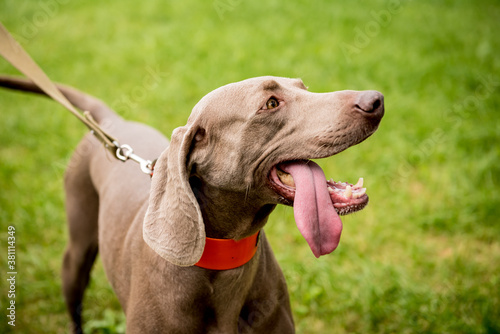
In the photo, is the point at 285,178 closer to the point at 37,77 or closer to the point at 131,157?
the point at 131,157

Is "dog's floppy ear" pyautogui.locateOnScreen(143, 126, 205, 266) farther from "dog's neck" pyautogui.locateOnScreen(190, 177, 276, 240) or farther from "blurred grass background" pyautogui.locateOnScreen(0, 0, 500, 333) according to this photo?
"blurred grass background" pyautogui.locateOnScreen(0, 0, 500, 333)

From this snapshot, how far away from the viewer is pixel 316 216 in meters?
2.03

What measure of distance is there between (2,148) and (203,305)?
467 cm

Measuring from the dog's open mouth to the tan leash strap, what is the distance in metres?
1.16

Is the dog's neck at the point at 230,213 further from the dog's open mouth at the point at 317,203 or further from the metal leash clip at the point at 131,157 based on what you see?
the metal leash clip at the point at 131,157

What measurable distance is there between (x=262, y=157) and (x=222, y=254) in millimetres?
488

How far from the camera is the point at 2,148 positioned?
592 cm

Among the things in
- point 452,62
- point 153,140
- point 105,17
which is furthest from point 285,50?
point 153,140

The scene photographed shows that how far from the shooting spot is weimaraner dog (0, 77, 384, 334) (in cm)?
208

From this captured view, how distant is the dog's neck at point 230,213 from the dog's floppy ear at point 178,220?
0.17 metres

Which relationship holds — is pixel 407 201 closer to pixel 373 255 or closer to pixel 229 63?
pixel 373 255

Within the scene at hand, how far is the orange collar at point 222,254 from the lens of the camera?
224cm

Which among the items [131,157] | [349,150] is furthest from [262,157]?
[349,150]

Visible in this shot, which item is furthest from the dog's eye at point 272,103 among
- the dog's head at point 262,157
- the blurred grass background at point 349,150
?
the blurred grass background at point 349,150
